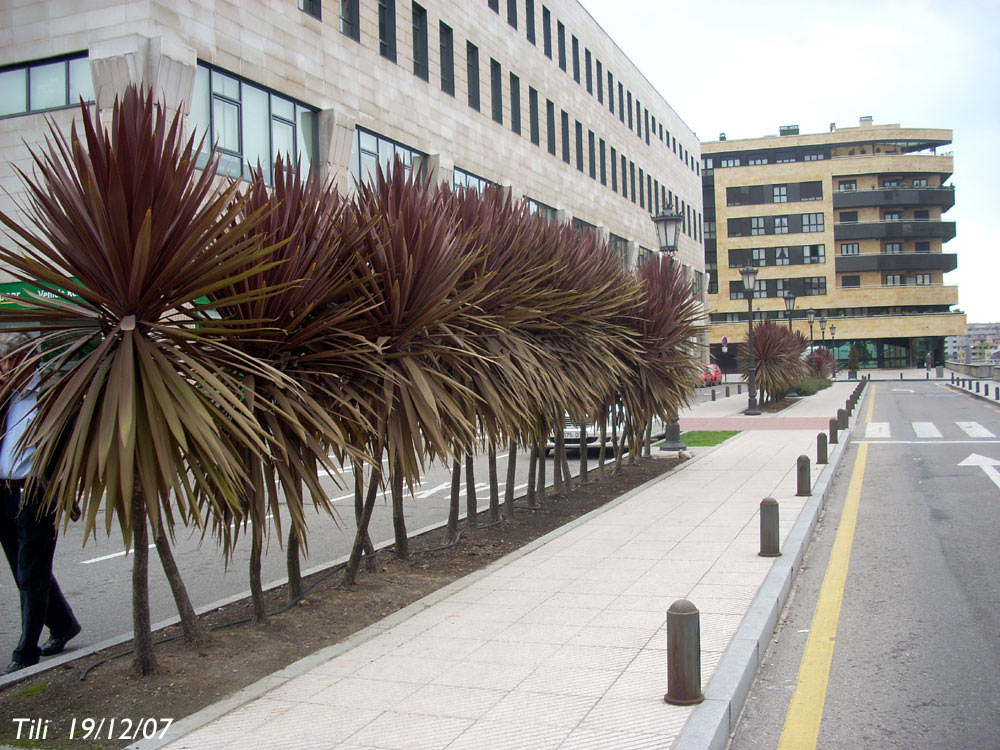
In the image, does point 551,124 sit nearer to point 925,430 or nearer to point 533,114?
point 533,114

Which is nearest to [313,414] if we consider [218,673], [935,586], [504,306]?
[218,673]

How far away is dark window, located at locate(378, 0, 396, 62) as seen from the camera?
92.9 feet

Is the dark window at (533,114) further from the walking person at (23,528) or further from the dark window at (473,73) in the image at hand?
the walking person at (23,528)

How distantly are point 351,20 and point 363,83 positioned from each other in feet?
6.15

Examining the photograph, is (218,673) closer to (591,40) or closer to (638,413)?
(638,413)

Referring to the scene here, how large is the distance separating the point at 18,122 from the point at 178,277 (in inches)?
722

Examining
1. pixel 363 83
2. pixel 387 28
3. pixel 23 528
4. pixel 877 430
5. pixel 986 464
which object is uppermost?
pixel 387 28

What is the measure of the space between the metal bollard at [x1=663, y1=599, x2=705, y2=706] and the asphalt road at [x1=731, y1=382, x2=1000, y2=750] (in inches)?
13.0

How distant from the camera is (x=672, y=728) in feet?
14.4

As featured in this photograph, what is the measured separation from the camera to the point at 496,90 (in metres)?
36.3

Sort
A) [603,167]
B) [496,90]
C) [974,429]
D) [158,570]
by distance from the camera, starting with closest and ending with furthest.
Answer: [158,570], [974,429], [496,90], [603,167]

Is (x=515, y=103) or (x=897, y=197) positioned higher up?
(x=897, y=197)

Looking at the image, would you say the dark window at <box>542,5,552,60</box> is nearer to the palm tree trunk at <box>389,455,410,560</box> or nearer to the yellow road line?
the yellow road line

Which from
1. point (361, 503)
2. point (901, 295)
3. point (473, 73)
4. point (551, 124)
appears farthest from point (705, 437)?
point (901, 295)
